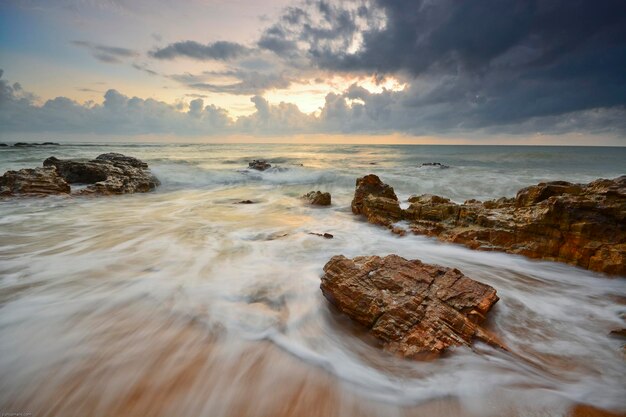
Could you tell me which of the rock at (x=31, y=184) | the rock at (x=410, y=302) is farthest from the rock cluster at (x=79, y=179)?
the rock at (x=410, y=302)

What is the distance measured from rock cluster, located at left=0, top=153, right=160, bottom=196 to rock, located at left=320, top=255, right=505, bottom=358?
41.0ft

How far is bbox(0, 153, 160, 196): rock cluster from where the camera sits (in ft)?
37.1

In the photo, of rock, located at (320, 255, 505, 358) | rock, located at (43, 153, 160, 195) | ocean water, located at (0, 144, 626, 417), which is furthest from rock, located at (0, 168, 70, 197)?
rock, located at (320, 255, 505, 358)

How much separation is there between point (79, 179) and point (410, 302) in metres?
17.3

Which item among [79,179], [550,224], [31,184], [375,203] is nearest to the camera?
[550,224]

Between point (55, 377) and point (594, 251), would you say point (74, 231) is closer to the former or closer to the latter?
point (55, 377)

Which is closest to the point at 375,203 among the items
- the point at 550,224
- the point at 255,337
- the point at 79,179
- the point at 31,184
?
the point at 550,224

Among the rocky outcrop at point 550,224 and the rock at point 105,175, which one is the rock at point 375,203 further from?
the rock at point 105,175

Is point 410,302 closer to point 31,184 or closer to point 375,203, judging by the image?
point 375,203

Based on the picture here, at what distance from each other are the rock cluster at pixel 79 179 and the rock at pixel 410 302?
491 inches

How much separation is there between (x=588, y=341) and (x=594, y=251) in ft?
8.53

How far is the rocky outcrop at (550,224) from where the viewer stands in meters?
5.10

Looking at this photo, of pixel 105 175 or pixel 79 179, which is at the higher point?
pixel 105 175

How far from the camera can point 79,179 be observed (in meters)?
14.6
